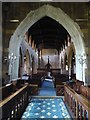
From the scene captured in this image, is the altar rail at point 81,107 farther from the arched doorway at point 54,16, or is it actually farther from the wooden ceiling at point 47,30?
the wooden ceiling at point 47,30

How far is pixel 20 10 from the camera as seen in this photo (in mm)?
9727

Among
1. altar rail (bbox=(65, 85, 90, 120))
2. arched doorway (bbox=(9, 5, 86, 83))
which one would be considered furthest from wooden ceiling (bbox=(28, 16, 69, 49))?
altar rail (bbox=(65, 85, 90, 120))

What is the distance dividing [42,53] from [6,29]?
22.4 meters

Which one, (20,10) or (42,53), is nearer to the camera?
(20,10)

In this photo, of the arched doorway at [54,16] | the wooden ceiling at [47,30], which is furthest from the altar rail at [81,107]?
the wooden ceiling at [47,30]

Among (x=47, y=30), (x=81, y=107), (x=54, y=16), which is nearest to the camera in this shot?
(x=81, y=107)

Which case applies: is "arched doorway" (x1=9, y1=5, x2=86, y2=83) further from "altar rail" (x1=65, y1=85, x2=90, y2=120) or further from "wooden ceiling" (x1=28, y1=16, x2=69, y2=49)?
"altar rail" (x1=65, y1=85, x2=90, y2=120)

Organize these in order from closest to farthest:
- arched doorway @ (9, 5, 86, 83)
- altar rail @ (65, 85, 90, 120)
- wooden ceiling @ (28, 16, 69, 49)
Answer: altar rail @ (65, 85, 90, 120) < arched doorway @ (9, 5, 86, 83) < wooden ceiling @ (28, 16, 69, 49)

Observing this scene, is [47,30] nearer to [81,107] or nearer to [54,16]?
[54,16]

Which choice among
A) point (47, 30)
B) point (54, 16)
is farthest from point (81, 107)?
point (47, 30)

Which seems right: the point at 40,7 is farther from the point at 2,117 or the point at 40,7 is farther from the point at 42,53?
the point at 42,53

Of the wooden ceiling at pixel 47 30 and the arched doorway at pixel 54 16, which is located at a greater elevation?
the wooden ceiling at pixel 47 30

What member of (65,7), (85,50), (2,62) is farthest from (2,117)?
(65,7)

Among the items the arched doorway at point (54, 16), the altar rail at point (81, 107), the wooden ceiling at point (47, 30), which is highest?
the wooden ceiling at point (47, 30)
